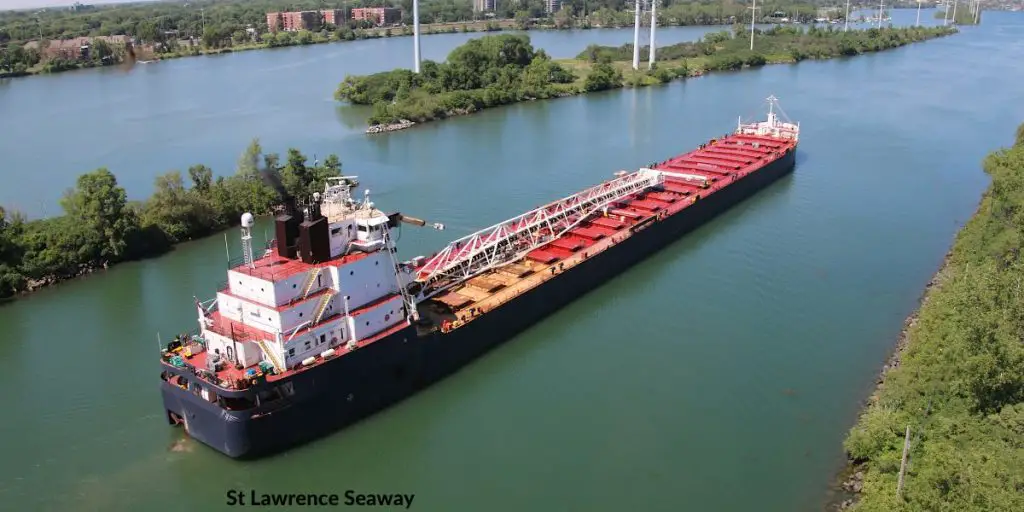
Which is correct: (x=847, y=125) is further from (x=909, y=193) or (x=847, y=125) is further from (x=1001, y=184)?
(x=1001, y=184)

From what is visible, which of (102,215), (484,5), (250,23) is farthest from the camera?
(484,5)

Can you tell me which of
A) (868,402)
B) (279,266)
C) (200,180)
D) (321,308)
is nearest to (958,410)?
(868,402)

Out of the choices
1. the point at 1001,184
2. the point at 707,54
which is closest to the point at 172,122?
the point at 1001,184

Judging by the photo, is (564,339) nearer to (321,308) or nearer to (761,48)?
(321,308)

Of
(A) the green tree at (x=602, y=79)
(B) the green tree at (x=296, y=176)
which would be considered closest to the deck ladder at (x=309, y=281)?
(B) the green tree at (x=296, y=176)

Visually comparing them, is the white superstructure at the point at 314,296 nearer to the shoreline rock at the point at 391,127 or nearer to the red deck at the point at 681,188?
the red deck at the point at 681,188

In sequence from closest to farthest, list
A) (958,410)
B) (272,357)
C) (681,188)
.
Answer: (958,410) → (272,357) → (681,188)
